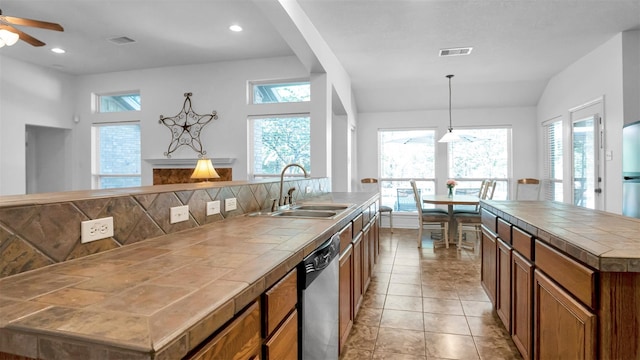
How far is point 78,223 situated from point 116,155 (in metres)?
5.85

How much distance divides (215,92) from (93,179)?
291 centimetres

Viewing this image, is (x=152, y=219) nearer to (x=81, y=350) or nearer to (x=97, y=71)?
(x=81, y=350)

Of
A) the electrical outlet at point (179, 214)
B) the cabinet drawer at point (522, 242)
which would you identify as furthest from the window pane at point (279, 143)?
the electrical outlet at point (179, 214)

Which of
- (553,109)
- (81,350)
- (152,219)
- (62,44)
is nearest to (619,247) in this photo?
(81,350)

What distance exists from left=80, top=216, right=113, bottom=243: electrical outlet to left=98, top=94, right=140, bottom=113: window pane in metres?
5.52

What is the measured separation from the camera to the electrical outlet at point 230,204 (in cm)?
196

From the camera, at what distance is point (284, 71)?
5.19 meters

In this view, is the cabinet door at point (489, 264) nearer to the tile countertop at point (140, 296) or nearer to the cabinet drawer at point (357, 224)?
the cabinet drawer at point (357, 224)

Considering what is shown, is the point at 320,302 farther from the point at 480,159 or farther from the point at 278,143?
the point at 480,159

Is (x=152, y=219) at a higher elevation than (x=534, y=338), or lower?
higher

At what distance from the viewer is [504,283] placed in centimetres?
222

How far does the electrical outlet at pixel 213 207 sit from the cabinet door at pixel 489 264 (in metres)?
1.91

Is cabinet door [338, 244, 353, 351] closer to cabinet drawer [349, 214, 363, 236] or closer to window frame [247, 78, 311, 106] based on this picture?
cabinet drawer [349, 214, 363, 236]

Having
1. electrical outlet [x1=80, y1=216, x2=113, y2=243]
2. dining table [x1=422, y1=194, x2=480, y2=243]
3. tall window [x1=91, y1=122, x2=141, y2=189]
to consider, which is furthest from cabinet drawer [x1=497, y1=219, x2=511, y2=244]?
tall window [x1=91, y1=122, x2=141, y2=189]
